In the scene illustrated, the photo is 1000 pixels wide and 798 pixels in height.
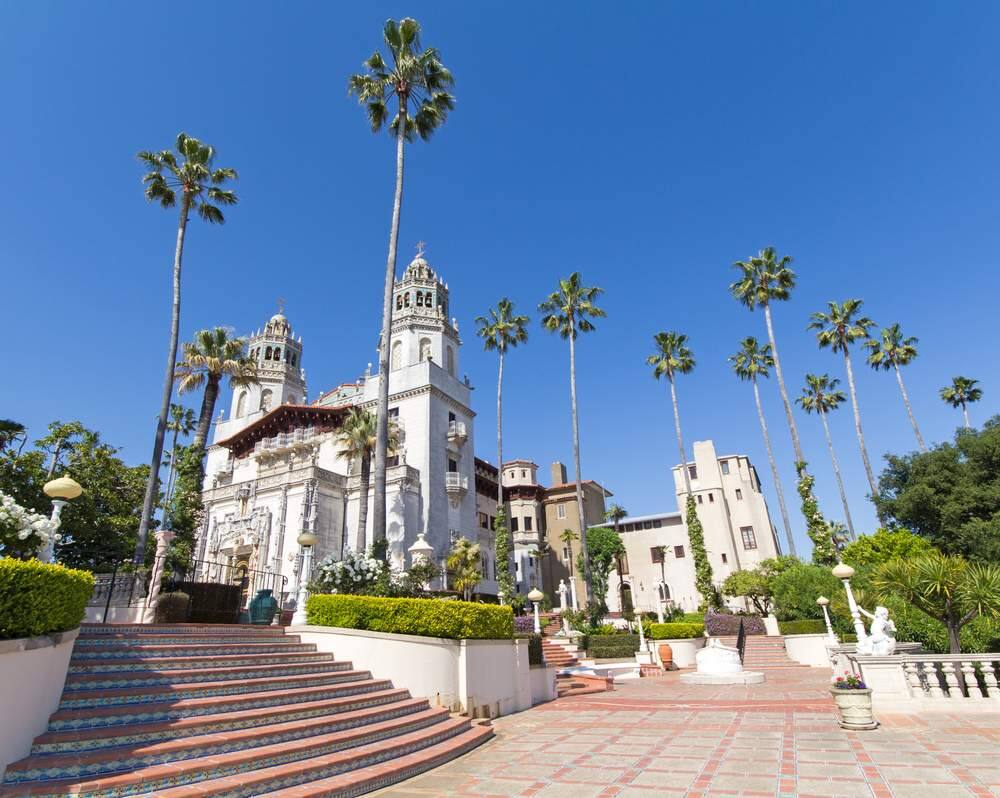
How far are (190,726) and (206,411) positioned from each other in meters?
20.5

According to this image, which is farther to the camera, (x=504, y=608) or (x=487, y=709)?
(x=504, y=608)

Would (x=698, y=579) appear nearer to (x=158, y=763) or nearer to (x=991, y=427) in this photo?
(x=991, y=427)

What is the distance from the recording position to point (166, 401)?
21.6m

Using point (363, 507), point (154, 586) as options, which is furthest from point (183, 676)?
point (363, 507)

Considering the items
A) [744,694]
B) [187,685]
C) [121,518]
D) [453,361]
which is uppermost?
[453,361]

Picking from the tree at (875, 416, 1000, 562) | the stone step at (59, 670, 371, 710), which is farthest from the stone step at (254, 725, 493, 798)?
the tree at (875, 416, 1000, 562)

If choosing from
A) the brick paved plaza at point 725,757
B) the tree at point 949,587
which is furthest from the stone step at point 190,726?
the tree at point 949,587

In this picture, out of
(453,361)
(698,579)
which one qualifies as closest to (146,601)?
(453,361)

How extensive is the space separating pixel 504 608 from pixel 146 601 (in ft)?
33.8

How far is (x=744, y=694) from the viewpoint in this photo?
1622 cm

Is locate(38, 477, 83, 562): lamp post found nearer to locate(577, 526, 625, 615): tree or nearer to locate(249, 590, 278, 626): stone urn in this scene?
locate(249, 590, 278, 626): stone urn

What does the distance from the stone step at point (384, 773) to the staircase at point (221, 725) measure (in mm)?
21

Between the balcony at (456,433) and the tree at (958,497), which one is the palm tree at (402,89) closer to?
the balcony at (456,433)

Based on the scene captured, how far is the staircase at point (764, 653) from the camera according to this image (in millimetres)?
26156
